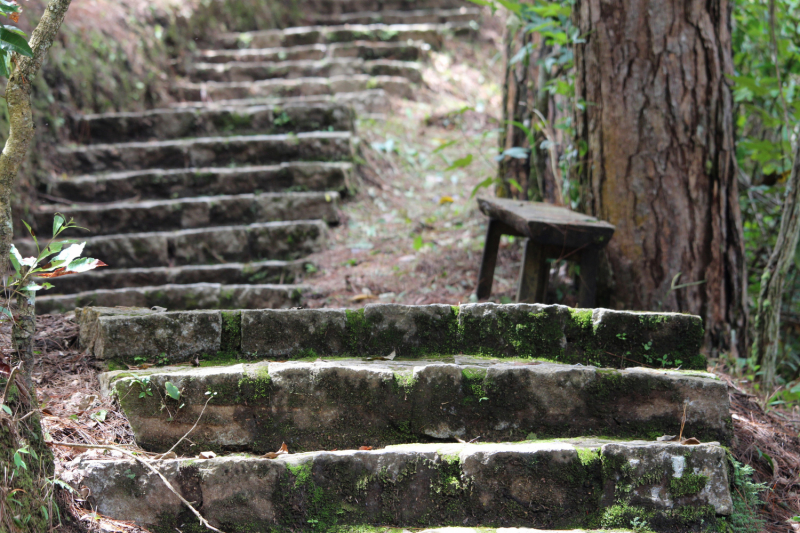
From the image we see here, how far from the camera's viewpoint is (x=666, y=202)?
8.92 feet

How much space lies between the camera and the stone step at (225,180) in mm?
4191

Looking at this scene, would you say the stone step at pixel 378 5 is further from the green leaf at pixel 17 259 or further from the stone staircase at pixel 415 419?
the green leaf at pixel 17 259

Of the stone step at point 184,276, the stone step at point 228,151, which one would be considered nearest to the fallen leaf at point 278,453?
the stone step at point 184,276

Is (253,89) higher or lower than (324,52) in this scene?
lower

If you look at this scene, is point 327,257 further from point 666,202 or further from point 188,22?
point 188,22

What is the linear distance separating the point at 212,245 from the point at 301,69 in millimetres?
2792

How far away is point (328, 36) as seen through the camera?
6500 mm

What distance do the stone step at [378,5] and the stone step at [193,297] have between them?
17.1 ft

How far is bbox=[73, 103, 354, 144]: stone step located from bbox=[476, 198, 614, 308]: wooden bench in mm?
2014

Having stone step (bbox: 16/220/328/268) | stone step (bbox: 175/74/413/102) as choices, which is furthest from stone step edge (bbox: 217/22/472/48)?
stone step (bbox: 16/220/328/268)

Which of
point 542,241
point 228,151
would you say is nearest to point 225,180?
point 228,151

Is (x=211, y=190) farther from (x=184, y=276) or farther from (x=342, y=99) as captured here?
(x=342, y=99)

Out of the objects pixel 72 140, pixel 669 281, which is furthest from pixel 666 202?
pixel 72 140

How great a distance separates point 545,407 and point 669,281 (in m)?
1.29
